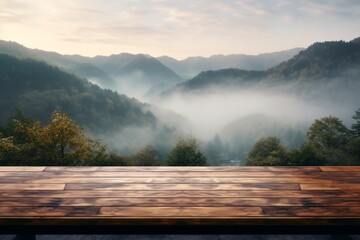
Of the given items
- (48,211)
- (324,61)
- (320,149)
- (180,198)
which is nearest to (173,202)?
(180,198)

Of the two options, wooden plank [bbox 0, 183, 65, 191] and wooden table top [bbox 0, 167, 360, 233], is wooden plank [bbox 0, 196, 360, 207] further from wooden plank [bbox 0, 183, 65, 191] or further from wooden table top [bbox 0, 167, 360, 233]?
wooden plank [bbox 0, 183, 65, 191]

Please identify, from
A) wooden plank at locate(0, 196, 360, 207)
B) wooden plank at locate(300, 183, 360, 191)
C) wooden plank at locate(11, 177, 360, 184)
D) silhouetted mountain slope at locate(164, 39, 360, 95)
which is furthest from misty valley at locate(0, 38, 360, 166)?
wooden plank at locate(300, 183, 360, 191)

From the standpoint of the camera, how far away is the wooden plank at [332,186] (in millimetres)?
2730

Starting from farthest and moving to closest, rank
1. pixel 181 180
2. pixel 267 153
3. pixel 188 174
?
pixel 267 153, pixel 188 174, pixel 181 180

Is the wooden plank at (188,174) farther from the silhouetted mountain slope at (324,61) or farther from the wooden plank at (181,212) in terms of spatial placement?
the silhouetted mountain slope at (324,61)

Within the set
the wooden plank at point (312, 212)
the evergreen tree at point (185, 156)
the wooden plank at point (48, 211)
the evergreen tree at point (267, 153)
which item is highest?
the wooden plank at point (48, 211)

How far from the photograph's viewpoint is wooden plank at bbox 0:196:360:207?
7.81 feet

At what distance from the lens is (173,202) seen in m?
2.43

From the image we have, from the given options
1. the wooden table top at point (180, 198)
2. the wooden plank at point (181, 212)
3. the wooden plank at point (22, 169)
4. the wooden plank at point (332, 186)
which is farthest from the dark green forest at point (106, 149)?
the wooden plank at point (332, 186)

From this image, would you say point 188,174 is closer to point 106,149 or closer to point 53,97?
point 106,149

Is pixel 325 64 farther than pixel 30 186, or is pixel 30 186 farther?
pixel 325 64

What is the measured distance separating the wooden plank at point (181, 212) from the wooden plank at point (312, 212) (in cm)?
9

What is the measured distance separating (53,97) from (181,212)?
99445 mm

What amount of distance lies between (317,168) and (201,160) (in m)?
35.9
